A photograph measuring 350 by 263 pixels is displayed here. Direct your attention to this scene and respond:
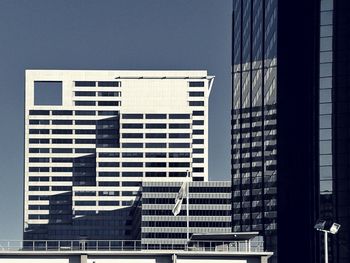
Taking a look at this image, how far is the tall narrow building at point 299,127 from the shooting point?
135 metres

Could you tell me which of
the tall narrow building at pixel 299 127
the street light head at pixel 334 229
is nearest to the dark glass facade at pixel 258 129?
the tall narrow building at pixel 299 127

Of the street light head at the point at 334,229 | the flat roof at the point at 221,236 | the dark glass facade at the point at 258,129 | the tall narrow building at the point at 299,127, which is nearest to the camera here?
the street light head at the point at 334,229

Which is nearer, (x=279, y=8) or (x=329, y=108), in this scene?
(x=329, y=108)

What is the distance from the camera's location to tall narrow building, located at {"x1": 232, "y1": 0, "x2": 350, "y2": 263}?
135250 mm

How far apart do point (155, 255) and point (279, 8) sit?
75.6 metres

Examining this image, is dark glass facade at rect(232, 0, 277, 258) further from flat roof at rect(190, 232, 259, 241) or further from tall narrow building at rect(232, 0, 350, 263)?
flat roof at rect(190, 232, 259, 241)

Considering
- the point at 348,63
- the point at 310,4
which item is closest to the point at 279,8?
the point at 310,4

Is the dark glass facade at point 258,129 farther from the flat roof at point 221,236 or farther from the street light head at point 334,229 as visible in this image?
the street light head at point 334,229

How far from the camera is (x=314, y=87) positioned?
140m

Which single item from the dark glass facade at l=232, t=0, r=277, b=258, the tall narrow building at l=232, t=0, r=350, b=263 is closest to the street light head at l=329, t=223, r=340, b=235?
the tall narrow building at l=232, t=0, r=350, b=263

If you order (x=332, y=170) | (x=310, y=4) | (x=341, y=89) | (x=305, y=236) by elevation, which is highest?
(x=310, y=4)

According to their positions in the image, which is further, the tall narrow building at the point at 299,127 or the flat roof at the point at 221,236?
the tall narrow building at the point at 299,127

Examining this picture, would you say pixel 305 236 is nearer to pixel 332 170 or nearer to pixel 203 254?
pixel 332 170

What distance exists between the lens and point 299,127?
147750 mm
